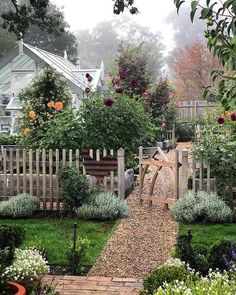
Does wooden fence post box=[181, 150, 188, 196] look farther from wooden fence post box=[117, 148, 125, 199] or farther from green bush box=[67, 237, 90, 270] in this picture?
green bush box=[67, 237, 90, 270]

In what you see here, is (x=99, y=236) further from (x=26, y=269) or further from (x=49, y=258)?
(x=26, y=269)

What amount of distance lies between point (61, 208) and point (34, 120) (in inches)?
167

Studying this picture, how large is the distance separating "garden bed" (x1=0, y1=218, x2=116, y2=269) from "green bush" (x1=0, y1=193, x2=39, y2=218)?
0.15 metres

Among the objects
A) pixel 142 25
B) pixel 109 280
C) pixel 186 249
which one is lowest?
pixel 109 280

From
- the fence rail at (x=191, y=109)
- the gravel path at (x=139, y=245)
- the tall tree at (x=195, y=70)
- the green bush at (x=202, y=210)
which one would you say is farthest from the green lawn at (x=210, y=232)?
the tall tree at (x=195, y=70)

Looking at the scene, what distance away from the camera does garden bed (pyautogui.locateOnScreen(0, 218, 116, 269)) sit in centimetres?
608

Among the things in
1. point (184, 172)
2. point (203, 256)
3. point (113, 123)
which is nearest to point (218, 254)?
point (203, 256)

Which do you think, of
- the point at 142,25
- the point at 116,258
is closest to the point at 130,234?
the point at 116,258

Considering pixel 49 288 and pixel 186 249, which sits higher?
pixel 186 249

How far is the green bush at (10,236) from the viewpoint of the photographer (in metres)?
5.04

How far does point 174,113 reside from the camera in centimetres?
2159

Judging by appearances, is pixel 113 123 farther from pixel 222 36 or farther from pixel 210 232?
pixel 222 36

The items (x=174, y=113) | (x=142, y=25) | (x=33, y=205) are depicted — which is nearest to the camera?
(x=33, y=205)

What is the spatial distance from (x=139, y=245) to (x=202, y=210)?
153cm
